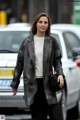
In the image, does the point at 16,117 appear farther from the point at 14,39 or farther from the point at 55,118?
the point at 55,118

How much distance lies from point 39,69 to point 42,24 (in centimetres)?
50

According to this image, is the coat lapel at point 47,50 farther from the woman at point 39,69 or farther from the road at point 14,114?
the road at point 14,114

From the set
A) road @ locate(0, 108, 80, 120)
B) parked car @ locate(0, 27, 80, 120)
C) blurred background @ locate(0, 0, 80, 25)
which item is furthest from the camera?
blurred background @ locate(0, 0, 80, 25)

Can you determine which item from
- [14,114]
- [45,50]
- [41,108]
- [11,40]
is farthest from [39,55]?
[11,40]

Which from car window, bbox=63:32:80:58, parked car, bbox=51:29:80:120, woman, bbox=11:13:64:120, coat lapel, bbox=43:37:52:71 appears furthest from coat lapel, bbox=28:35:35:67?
car window, bbox=63:32:80:58

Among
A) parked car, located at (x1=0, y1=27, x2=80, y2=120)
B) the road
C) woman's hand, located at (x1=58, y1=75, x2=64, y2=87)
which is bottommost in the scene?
the road

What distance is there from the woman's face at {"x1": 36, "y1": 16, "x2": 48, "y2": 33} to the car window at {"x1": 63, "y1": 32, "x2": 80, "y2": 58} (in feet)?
12.4

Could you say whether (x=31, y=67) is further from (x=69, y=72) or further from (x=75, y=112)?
(x=75, y=112)

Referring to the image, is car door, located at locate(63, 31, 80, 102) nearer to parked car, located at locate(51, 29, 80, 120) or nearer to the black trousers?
parked car, located at locate(51, 29, 80, 120)

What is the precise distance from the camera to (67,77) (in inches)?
435

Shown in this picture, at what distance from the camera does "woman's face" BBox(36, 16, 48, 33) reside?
25.8ft

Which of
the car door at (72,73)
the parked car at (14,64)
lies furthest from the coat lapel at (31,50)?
the car door at (72,73)

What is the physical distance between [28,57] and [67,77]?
10.6 ft

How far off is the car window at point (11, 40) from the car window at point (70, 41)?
78 centimetres
